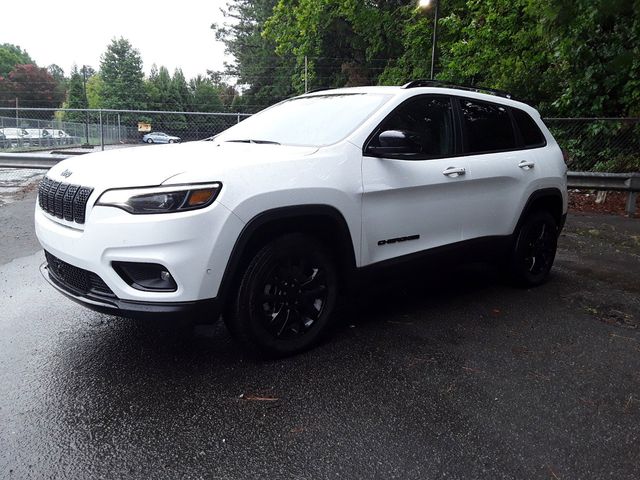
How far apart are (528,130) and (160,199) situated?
3687 millimetres

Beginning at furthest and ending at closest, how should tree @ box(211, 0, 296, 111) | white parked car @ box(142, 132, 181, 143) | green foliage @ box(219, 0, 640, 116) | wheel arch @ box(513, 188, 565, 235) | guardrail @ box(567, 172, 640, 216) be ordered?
tree @ box(211, 0, 296, 111), white parked car @ box(142, 132, 181, 143), guardrail @ box(567, 172, 640, 216), green foliage @ box(219, 0, 640, 116), wheel arch @ box(513, 188, 565, 235)

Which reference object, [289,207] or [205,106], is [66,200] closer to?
[289,207]

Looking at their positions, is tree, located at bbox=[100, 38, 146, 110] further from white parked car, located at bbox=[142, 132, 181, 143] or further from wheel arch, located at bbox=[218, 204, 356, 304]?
wheel arch, located at bbox=[218, 204, 356, 304]

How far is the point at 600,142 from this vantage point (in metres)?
10.7

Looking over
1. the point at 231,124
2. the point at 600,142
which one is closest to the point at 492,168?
the point at 600,142

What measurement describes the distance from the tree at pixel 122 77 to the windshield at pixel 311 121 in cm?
4654

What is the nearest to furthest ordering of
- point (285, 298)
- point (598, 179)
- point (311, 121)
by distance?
point (285, 298), point (311, 121), point (598, 179)

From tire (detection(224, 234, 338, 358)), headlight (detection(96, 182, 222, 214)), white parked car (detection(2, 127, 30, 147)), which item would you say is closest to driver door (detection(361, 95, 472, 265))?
tire (detection(224, 234, 338, 358))

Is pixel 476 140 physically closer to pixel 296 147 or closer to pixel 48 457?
pixel 296 147

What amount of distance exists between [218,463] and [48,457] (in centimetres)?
76

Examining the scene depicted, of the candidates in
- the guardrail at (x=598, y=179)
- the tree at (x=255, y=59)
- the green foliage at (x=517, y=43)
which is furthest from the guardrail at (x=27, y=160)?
the tree at (x=255, y=59)

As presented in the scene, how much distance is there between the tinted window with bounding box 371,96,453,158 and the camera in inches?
146

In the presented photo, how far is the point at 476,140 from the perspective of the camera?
168 inches

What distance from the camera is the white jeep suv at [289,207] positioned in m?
2.67
